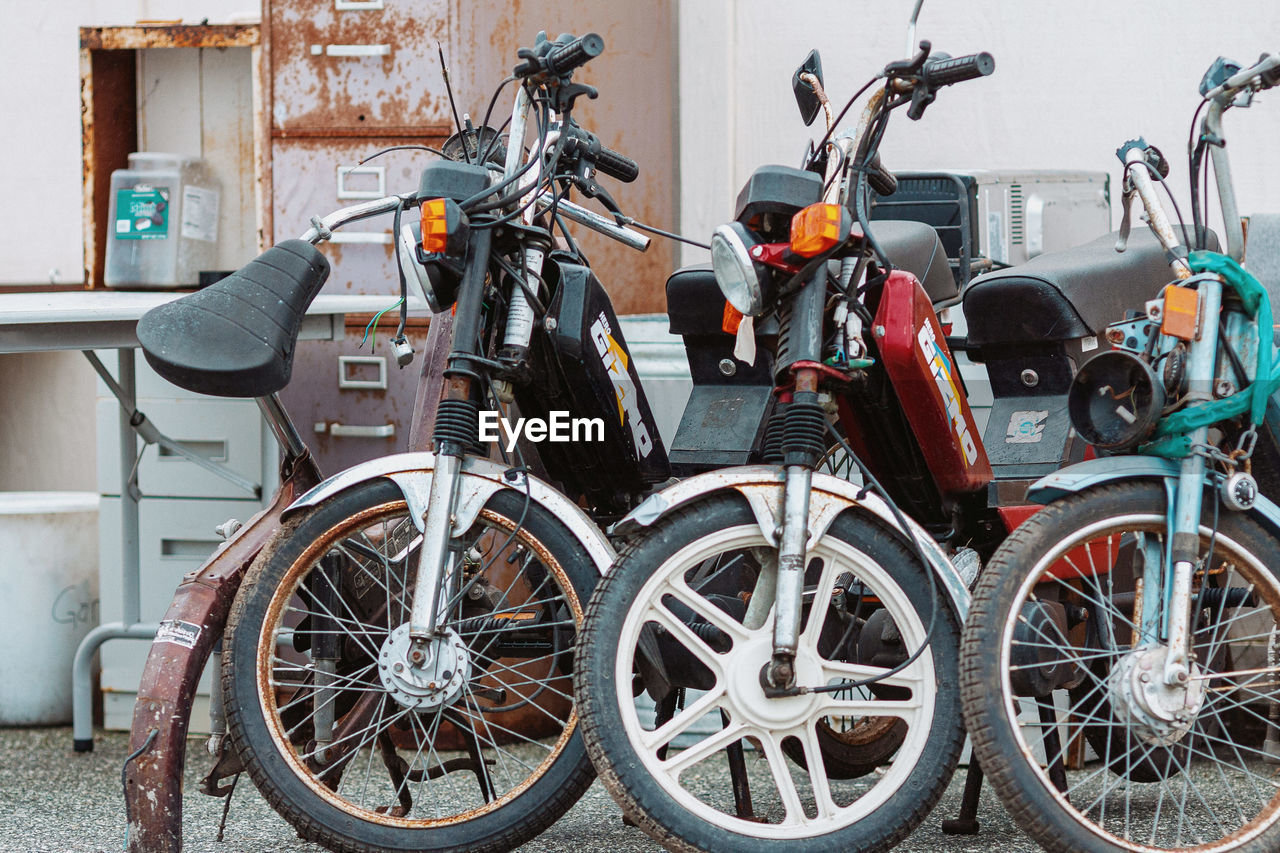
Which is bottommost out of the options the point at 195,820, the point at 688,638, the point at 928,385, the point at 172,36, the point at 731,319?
the point at 195,820

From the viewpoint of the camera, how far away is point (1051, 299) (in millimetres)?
2715

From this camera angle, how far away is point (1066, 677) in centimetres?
252

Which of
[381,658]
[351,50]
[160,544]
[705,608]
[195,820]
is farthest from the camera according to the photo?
[160,544]

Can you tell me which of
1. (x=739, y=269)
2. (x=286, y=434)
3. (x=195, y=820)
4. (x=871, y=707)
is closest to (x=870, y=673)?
(x=871, y=707)

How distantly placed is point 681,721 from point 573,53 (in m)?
1.11

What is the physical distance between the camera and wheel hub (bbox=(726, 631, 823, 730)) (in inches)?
90.9

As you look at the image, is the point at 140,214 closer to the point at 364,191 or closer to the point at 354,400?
the point at 364,191

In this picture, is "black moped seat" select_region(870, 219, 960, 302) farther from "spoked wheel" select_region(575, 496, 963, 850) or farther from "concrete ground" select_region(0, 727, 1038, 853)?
"concrete ground" select_region(0, 727, 1038, 853)

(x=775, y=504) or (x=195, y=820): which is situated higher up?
(x=775, y=504)

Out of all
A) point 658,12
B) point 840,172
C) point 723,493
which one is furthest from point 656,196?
point 723,493

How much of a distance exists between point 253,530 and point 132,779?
0.50 meters

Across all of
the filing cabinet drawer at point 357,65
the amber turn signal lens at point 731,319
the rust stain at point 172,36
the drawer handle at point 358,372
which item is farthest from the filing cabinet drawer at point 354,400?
the amber turn signal lens at point 731,319

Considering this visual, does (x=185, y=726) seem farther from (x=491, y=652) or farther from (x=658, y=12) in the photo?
(x=658, y=12)

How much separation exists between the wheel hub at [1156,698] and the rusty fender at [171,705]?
4.92ft
